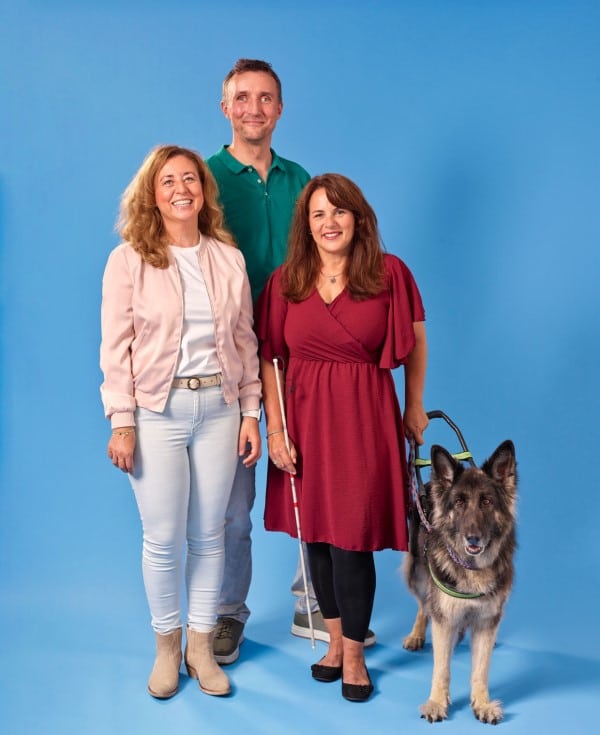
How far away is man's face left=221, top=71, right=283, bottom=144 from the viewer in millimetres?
3715

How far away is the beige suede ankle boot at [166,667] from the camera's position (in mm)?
3477

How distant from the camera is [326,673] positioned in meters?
3.61

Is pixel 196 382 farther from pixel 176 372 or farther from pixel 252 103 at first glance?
pixel 252 103

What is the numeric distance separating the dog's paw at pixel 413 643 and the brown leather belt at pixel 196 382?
4.52ft

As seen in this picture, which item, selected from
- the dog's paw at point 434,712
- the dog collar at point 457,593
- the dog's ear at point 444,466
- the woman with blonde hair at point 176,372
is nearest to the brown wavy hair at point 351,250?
the woman with blonde hair at point 176,372

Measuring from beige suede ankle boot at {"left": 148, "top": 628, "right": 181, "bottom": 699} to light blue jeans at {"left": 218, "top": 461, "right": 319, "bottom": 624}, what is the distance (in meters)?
0.45

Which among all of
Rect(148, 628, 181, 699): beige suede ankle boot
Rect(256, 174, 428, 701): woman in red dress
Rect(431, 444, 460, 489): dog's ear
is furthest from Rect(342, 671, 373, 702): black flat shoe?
Rect(431, 444, 460, 489): dog's ear

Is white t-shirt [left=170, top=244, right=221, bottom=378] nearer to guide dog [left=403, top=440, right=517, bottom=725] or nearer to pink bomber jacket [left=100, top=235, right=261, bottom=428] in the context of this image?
pink bomber jacket [left=100, top=235, right=261, bottom=428]

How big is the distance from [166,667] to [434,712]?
963mm

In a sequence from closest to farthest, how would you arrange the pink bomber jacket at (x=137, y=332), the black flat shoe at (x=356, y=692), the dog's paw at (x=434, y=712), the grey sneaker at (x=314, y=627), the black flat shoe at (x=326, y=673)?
the pink bomber jacket at (x=137, y=332), the dog's paw at (x=434, y=712), the black flat shoe at (x=356, y=692), the black flat shoe at (x=326, y=673), the grey sneaker at (x=314, y=627)

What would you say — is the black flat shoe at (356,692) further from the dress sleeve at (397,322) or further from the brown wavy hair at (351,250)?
the brown wavy hair at (351,250)

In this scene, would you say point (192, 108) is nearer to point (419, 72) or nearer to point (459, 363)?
point (419, 72)

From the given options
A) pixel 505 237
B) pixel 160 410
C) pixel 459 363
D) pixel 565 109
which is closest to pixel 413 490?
pixel 160 410

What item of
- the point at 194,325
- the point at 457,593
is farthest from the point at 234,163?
the point at 457,593
